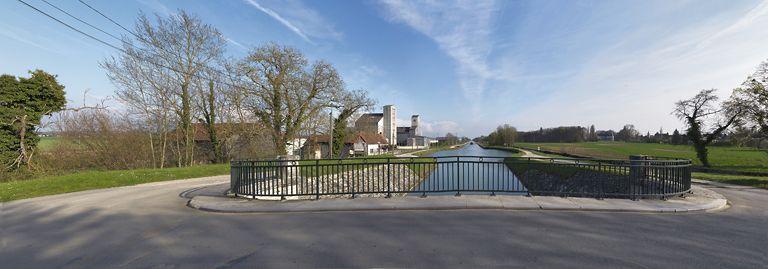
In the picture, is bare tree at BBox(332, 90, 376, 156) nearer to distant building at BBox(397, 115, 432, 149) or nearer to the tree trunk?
the tree trunk

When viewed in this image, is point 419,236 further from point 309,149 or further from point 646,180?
point 309,149

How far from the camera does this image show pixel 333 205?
6055mm

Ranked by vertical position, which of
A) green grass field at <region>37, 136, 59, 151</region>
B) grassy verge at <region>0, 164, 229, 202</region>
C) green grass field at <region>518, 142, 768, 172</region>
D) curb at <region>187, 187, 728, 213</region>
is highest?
green grass field at <region>37, 136, 59, 151</region>

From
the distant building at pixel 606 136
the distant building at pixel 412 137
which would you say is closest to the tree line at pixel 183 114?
the distant building at pixel 412 137

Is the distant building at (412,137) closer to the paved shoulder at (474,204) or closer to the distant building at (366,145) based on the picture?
the distant building at (366,145)

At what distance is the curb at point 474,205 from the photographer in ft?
18.8

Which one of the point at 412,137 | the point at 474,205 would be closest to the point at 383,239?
the point at 474,205

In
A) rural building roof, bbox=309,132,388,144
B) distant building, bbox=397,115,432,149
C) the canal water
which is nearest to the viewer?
the canal water

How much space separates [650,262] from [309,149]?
25.4 m

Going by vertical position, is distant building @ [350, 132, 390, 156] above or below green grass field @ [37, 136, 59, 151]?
below

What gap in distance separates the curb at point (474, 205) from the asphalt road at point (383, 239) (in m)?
0.26

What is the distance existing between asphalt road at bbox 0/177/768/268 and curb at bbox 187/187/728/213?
26 cm

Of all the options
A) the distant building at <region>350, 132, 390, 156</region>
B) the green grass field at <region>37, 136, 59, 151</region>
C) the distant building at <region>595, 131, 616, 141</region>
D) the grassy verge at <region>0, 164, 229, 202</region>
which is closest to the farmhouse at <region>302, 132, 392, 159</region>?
the distant building at <region>350, 132, 390, 156</region>

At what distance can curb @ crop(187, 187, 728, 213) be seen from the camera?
5.74 m
